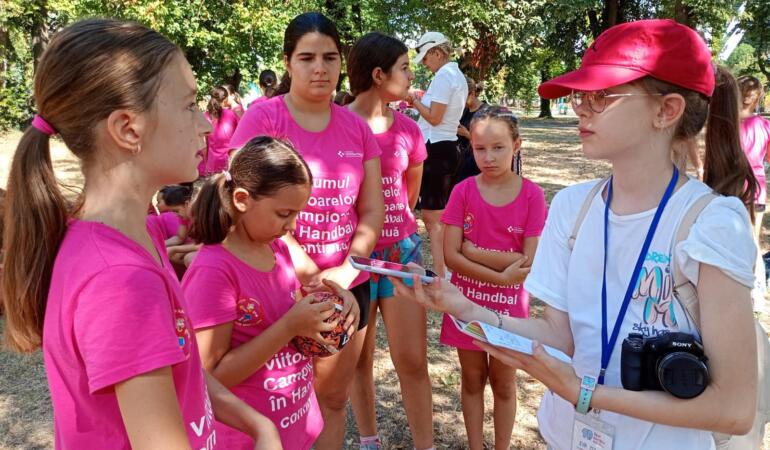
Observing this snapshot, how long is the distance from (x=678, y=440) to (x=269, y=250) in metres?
1.42

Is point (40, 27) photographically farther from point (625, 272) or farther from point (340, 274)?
point (625, 272)

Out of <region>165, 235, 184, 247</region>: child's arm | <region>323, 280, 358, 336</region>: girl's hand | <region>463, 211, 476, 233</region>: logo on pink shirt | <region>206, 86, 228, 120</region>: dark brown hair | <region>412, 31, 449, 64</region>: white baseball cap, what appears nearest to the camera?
<region>323, 280, 358, 336</region>: girl's hand

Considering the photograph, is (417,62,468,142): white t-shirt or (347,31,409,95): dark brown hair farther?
(417,62,468,142): white t-shirt

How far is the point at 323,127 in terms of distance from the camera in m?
2.64

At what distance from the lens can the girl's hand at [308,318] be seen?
1.89 meters

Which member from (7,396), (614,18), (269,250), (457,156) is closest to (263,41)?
(614,18)

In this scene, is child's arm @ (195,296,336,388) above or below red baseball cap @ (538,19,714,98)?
below

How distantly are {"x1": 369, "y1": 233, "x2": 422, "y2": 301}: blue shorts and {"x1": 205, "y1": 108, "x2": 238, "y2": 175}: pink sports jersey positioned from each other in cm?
463

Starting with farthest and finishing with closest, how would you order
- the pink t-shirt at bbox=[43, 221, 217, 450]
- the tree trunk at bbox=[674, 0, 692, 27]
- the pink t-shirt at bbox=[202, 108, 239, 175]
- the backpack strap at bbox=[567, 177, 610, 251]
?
the tree trunk at bbox=[674, 0, 692, 27], the pink t-shirt at bbox=[202, 108, 239, 175], the backpack strap at bbox=[567, 177, 610, 251], the pink t-shirt at bbox=[43, 221, 217, 450]

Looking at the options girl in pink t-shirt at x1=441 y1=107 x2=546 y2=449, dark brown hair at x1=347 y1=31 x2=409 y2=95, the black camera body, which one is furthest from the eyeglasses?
dark brown hair at x1=347 y1=31 x2=409 y2=95

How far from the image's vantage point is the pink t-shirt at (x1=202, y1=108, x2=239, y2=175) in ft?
24.3

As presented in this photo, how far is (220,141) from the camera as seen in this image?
25.7 ft

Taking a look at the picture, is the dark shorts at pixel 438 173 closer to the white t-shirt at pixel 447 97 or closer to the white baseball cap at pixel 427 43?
the white t-shirt at pixel 447 97

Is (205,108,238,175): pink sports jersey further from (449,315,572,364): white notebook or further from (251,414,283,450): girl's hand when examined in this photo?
(449,315,572,364): white notebook
